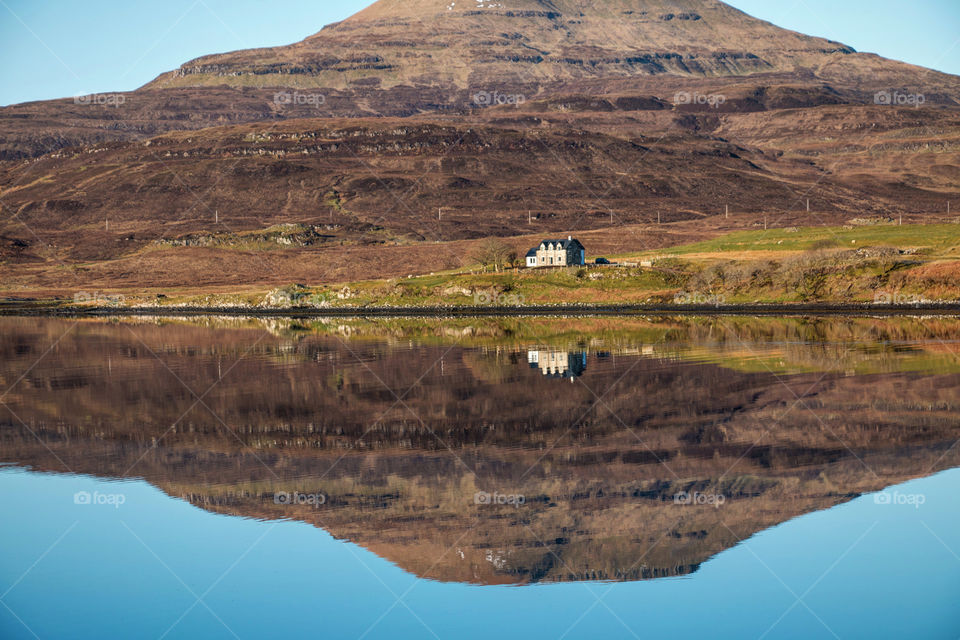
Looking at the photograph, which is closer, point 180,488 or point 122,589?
point 122,589

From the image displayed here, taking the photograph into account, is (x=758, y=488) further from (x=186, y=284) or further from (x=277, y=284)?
(x=186, y=284)

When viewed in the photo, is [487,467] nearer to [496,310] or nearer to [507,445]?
[507,445]

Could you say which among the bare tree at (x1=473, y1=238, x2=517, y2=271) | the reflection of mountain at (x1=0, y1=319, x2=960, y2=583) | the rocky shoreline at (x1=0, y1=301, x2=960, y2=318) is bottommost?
the rocky shoreline at (x1=0, y1=301, x2=960, y2=318)

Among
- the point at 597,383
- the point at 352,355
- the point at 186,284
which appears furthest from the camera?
the point at 186,284

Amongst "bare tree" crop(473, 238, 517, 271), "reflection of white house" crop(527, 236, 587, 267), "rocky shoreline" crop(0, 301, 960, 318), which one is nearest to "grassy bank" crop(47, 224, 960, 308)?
"bare tree" crop(473, 238, 517, 271)

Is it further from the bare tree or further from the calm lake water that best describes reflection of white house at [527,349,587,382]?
the bare tree

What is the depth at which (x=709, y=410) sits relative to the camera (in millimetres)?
34781

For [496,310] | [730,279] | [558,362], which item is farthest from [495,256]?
[558,362]

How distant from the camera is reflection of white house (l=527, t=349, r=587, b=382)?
4594 centimetres

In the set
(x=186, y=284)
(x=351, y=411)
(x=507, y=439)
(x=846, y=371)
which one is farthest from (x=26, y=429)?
(x=186, y=284)

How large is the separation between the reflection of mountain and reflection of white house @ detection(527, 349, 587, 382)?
1040 millimetres

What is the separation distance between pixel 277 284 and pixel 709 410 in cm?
12158

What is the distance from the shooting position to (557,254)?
118 m

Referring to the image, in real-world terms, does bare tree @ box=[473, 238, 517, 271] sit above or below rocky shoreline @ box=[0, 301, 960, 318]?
above
